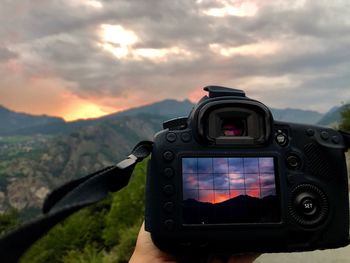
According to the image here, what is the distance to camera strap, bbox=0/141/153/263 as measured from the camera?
53.1 inches

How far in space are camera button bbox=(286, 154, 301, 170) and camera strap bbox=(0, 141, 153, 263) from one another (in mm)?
642

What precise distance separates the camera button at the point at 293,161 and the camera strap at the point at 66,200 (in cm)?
64

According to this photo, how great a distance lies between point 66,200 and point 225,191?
2.38 feet

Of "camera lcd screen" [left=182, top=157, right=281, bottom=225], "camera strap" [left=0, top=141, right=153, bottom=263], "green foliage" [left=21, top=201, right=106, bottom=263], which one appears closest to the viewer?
"camera strap" [left=0, top=141, right=153, bottom=263]

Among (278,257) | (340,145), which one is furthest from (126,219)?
(340,145)

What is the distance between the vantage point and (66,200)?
1.54m

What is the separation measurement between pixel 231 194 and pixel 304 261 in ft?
31.6

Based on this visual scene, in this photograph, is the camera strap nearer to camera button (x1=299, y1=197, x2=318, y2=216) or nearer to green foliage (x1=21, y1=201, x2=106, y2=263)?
camera button (x1=299, y1=197, x2=318, y2=216)

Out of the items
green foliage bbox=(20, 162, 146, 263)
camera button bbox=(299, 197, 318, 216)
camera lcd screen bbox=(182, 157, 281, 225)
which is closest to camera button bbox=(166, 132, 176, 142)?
camera lcd screen bbox=(182, 157, 281, 225)

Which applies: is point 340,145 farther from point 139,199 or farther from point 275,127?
point 139,199

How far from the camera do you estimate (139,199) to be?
99.3 feet

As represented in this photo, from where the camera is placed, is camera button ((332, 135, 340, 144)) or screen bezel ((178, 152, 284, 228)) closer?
screen bezel ((178, 152, 284, 228))

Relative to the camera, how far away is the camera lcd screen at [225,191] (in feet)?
6.80

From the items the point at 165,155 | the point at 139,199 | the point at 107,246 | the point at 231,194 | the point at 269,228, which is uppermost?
the point at 165,155
